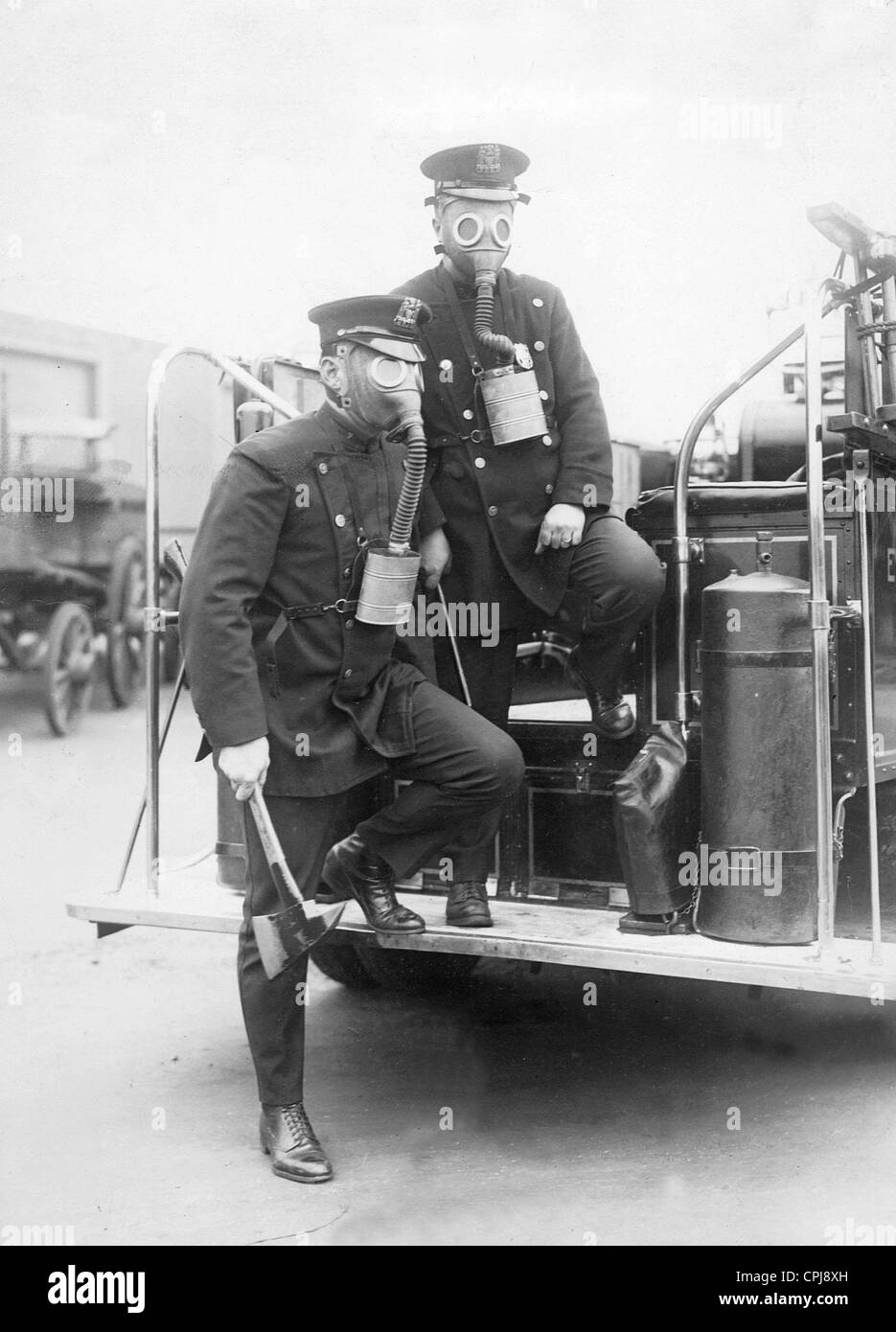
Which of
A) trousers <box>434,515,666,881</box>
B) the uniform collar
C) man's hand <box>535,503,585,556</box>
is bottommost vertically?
trousers <box>434,515,666,881</box>

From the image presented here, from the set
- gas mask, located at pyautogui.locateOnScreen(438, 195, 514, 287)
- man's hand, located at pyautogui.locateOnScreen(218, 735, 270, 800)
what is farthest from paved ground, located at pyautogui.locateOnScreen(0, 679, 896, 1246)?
gas mask, located at pyautogui.locateOnScreen(438, 195, 514, 287)

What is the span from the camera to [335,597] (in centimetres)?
348

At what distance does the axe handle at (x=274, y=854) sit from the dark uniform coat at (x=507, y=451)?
3.11 feet

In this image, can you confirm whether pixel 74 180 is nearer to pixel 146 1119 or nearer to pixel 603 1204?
pixel 146 1119

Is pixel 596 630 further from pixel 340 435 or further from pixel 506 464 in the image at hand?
pixel 340 435

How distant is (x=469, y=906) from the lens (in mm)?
3744

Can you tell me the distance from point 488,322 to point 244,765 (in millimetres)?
1399

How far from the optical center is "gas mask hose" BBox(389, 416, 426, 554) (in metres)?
3.33

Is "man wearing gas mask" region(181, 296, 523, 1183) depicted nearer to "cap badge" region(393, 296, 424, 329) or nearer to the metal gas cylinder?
"cap badge" region(393, 296, 424, 329)

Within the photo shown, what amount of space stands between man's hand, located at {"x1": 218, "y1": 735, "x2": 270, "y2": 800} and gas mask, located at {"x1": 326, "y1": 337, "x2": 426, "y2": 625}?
429 millimetres

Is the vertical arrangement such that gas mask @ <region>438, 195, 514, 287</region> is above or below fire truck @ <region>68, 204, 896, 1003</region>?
above

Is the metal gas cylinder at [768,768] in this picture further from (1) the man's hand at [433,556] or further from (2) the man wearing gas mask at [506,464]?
(1) the man's hand at [433,556]

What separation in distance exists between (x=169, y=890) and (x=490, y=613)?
4.29 feet
